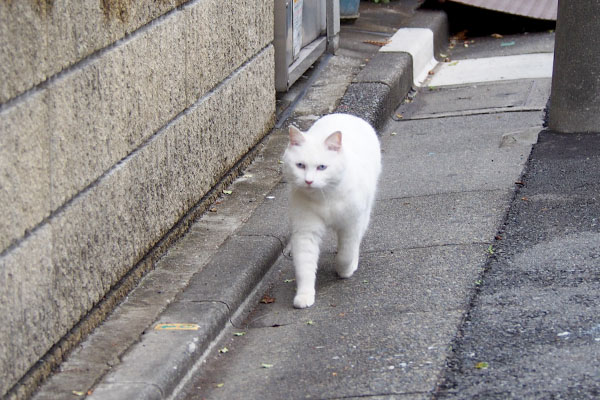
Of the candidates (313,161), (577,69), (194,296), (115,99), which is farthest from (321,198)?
(577,69)

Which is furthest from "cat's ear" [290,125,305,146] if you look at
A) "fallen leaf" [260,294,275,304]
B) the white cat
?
"fallen leaf" [260,294,275,304]

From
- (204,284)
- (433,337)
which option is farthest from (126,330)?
(433,337)

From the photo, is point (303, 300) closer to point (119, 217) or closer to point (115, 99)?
point (119, 217)

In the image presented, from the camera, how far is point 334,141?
4.14 metres

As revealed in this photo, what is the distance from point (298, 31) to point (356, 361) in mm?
4264

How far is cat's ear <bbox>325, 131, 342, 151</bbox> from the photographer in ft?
13.5

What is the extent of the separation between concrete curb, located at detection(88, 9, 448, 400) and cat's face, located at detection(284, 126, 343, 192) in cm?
59

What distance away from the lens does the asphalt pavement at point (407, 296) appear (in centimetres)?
347

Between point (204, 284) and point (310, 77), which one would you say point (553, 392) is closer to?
point (204, 284)

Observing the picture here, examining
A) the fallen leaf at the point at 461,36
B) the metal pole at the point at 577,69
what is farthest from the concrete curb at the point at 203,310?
the fallen leaf at the point at 461,36

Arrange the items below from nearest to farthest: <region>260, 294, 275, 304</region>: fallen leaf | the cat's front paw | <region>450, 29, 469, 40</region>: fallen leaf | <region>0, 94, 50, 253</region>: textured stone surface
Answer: <region>0, 94, 50, 253</region>: textured stone surface → the cat's front paw → <region>260, 294, 275, 304</region>: fallen leaf → <region>450, 29, 469, 40</region>: fallen leaf

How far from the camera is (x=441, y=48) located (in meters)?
9.76

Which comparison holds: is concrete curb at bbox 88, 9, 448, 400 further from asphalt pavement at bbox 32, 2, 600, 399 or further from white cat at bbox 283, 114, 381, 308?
white cat at bbox 283, 114, 381, 308

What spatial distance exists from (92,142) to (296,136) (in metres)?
0.93
